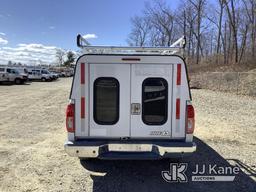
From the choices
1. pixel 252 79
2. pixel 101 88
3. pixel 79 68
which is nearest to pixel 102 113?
pixel 101 88

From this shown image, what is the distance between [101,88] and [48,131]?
15.0ft

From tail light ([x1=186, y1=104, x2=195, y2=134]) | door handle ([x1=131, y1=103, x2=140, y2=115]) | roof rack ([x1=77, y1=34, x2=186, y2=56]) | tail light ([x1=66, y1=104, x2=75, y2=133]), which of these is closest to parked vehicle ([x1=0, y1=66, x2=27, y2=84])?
roof rack ([x1=77, y1=34, x2=186, y2=56])

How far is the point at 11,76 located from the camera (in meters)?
37.1

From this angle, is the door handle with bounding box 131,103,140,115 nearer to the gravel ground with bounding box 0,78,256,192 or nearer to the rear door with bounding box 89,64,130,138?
the rear door with bounding box 89,64,130,138

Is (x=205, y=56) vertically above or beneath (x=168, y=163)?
above

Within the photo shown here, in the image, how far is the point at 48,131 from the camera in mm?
9406

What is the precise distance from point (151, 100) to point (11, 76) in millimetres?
34703

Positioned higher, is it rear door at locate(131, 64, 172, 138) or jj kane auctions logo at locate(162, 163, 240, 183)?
rear door at locate(131, 64, 172, 138)

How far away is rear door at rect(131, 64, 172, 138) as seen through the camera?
5406 mm

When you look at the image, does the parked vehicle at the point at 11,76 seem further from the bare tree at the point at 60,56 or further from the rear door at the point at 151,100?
the bare tree at the point at 60,56

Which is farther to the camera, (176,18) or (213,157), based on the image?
(176,18)

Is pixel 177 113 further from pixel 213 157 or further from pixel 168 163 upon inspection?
pixel 213 157

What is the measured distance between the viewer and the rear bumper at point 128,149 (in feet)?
17.1

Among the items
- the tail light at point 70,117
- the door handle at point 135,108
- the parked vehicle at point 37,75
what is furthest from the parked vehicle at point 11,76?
the door handle at point 135,108
